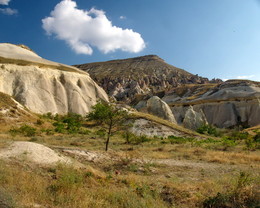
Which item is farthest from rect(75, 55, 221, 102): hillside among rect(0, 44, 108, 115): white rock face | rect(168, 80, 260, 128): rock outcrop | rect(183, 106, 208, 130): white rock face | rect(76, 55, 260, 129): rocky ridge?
rect(0, 44, 108, 115): white rock face

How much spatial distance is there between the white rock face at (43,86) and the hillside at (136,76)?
142ft

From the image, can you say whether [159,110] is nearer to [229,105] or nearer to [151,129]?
[151,129]

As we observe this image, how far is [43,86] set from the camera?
27109 mm

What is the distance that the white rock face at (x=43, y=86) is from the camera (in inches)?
974

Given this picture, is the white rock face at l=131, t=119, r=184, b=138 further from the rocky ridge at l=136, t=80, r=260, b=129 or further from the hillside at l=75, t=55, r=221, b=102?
the hillside at l=75, t=55, r=221, b=102

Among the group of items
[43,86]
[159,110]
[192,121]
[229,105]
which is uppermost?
[229,105]

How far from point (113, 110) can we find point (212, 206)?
840 cm

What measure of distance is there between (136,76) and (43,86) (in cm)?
6784

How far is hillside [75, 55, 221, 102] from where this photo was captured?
80.4 meters

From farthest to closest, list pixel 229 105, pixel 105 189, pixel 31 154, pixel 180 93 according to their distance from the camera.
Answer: pixel 180 93 → pixel 229 105 → pixel 31 154 → pixel 105 189

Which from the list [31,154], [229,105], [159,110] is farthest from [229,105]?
[31,154]

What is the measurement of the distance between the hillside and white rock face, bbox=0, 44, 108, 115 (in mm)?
43251

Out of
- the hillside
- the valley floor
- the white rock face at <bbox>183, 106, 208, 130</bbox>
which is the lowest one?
the valley floor

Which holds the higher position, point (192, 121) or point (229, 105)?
point (229, 105)
